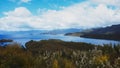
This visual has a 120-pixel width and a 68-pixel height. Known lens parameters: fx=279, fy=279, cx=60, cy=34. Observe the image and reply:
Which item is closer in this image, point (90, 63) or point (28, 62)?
point (28, 62)

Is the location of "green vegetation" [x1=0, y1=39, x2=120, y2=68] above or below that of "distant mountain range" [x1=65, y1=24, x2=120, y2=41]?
above

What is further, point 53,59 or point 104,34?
point 104,34

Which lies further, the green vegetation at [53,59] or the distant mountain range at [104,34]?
the distant mountain range at [104,34]

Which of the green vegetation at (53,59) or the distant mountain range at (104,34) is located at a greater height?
the green vegetation at (53,59)

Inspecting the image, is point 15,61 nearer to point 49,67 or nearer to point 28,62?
point 28,62

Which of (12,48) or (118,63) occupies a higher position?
(12,48)

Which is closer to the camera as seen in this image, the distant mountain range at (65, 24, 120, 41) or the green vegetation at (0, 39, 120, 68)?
the green vegetation at (0, 39, 120, 68)

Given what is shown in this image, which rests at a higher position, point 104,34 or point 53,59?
point 53,59

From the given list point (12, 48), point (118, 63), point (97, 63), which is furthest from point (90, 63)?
point (12, 48)

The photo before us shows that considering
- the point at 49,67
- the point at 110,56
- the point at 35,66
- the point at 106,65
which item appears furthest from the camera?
the point at 110,56

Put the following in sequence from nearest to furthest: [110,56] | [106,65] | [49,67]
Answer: [49,67] < [106,65] < [110,56]
